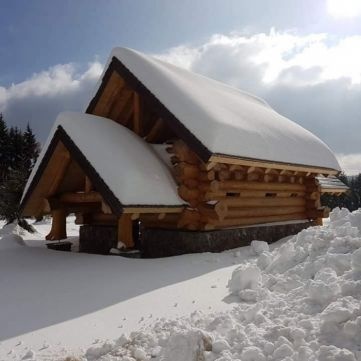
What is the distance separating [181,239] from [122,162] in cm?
207

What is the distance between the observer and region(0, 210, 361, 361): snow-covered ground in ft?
10.5

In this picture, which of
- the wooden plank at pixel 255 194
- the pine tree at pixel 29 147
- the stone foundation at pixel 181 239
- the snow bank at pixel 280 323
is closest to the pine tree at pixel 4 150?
the pine tree at pixel 29 147

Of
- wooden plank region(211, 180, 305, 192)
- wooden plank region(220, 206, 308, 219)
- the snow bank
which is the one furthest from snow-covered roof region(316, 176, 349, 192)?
the snow bank

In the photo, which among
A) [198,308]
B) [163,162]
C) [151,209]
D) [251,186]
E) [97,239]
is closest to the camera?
[198,308]

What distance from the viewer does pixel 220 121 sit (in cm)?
819

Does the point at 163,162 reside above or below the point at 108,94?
below

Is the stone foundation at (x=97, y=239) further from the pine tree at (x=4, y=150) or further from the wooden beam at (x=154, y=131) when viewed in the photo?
the pine tree at (x=4, y=150)

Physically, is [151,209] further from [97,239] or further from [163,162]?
[97,239]

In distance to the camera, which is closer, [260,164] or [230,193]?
[260,164]

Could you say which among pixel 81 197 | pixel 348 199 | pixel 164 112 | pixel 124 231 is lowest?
pixel 124 231

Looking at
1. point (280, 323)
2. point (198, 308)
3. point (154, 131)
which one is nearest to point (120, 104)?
point (154, 131)

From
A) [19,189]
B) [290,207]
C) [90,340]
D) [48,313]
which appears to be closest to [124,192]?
[48,313]

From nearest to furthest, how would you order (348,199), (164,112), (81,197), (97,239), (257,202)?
1. (164,112)
2. (81,197)
3. (257,202)
4. (97,239)
5. (348,199)

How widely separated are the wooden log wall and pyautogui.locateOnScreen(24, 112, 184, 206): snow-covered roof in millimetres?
405
